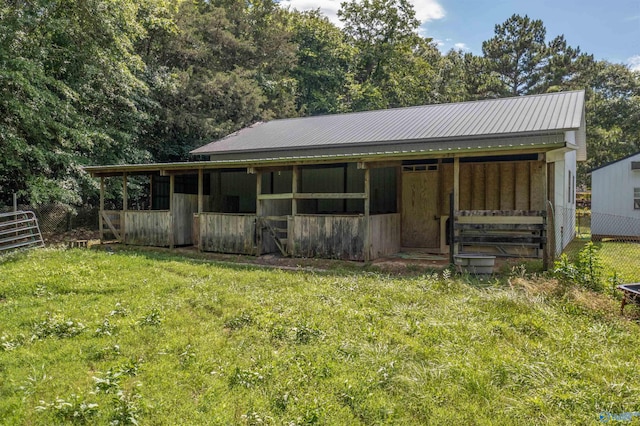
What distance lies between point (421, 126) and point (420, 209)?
2.72m

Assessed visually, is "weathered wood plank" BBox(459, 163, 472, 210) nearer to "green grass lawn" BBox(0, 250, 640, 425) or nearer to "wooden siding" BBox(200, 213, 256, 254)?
"green grass lawn" BBox(0, 250, 640, 425)

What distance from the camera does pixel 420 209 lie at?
35.9 ft

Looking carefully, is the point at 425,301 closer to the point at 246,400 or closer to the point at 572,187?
the point at 246,400

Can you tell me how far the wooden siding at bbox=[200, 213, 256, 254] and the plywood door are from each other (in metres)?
3.89

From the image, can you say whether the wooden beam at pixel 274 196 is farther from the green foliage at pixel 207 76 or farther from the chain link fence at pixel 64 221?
the chain link fence at pixel 64 221

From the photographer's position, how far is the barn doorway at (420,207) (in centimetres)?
1077

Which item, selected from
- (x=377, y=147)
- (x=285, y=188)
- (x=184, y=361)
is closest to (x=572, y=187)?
(x=377, y=147)

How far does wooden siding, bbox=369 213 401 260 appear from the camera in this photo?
9453mm

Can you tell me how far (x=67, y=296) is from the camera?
19.9 ft

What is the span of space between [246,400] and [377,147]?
9464mm

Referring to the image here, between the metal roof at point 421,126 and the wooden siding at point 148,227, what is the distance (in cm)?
342

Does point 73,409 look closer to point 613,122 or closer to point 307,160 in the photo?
point 307,160

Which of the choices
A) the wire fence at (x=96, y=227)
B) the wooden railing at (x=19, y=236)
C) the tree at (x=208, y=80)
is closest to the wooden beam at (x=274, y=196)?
the wooden railing at (x=19, y=236)

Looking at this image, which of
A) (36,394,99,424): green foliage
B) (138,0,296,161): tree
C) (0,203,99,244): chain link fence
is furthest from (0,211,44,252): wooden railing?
(36,394,99,424): green foliage
